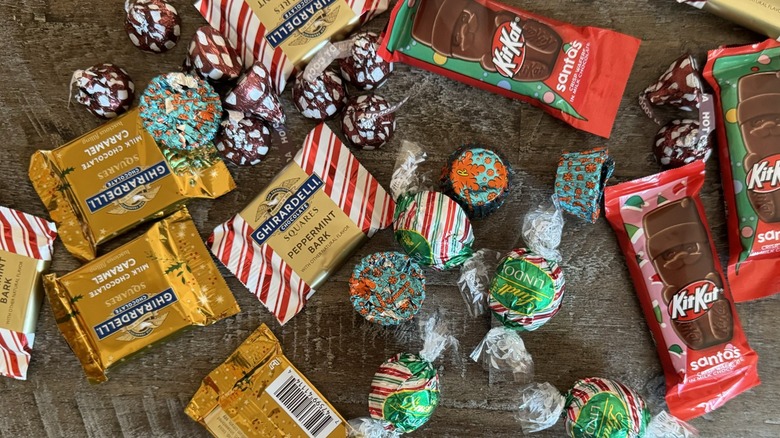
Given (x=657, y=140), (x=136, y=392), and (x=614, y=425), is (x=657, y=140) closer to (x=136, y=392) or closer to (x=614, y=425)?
(x=614, y=425)

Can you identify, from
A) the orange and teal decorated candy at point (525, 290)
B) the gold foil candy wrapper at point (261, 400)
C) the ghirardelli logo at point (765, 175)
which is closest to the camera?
the orange and teal decorated candy at point (525, 290)

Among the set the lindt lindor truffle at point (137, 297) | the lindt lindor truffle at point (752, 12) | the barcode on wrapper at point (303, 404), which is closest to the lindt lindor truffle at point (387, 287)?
the barcode on wrapper at point (303, 404)

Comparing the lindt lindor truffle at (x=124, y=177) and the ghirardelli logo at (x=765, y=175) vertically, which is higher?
the ghirardelli logo at (x=765, y=175)

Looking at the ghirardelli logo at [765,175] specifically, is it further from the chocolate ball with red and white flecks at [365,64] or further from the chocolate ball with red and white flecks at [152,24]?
the chocolate ball with red and white flecks at [152,24]

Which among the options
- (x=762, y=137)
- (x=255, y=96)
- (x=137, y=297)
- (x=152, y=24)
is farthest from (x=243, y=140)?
(x=762, y=137)

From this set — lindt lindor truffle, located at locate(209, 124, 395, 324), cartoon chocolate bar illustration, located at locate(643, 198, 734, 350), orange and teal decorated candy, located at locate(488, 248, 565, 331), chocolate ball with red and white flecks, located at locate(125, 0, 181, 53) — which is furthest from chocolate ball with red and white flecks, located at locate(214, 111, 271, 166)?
cartoon chocolate bar illustration, located at locate(643, 198, 734, 350)

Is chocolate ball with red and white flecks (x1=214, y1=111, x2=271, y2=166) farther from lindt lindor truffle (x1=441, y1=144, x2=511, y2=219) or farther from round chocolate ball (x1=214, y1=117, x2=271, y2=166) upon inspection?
lindt lindor truffle (x1=441, y1=144, x2=511, y2=219)

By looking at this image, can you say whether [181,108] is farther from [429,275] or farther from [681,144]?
[681,144]
